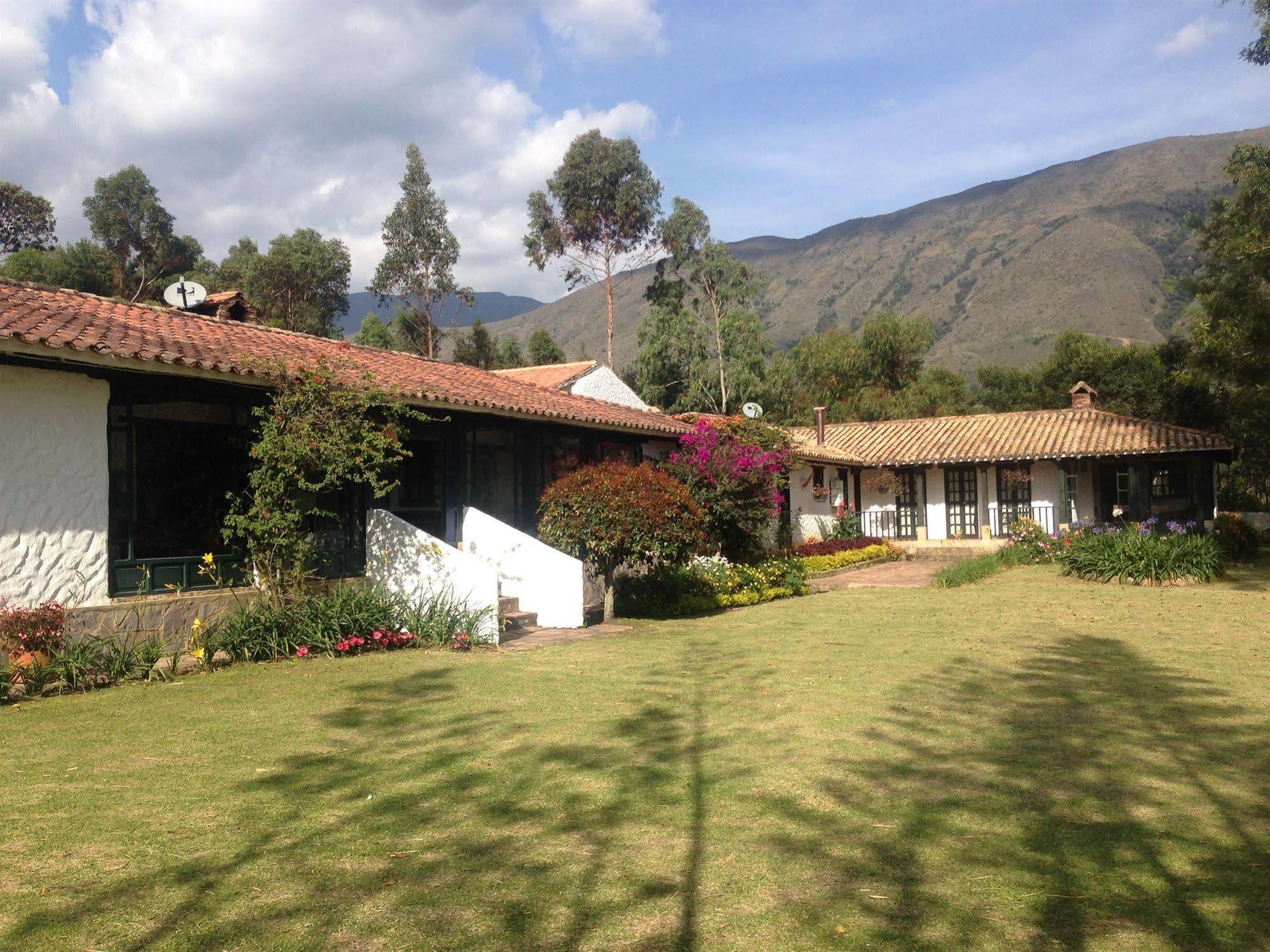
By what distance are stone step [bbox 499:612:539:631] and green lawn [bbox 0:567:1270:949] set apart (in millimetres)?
2582

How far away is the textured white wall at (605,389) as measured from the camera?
25672 mm

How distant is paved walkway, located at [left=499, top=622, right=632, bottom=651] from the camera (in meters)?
10.3

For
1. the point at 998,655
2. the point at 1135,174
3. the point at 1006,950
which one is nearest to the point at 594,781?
the point at 1006,950

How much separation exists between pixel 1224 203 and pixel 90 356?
817 inches

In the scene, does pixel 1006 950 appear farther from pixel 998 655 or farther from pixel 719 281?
pixel 719 281

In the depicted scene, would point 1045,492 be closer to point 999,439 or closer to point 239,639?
point 999,439

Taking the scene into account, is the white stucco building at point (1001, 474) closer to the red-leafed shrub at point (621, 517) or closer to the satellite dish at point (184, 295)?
the red-leafed shrub at point (621, 517)

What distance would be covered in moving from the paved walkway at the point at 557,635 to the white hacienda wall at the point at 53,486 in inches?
163

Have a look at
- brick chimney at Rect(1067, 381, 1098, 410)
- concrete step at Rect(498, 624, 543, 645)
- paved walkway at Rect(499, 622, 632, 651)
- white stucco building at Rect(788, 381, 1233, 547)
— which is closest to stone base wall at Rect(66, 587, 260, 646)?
concrete step at Rect(498, 624, 543, 645)

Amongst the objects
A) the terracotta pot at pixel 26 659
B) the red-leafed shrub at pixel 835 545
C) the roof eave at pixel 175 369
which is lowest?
the terracotta pot at pixel 26 659

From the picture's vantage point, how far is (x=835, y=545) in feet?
76.5

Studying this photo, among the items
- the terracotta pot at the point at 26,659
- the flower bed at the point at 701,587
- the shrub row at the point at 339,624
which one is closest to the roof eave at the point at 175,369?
the shrub row at the point at 339,624

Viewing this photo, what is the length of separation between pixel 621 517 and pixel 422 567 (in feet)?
8.11

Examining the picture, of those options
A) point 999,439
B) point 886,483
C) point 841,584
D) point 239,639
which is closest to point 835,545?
point 886,483
